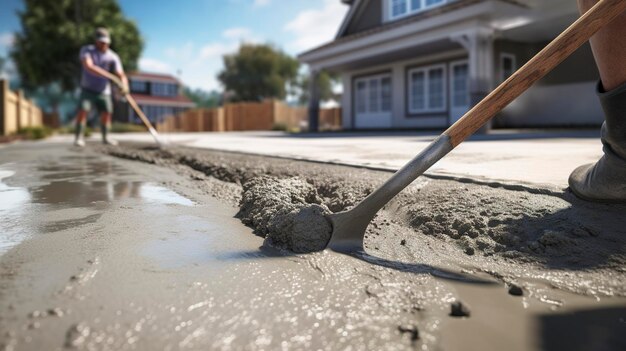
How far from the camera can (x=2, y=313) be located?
111cm

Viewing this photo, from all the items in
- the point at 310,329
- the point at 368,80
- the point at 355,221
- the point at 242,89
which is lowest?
the point at 310,329

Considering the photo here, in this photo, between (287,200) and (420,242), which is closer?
(420,242)

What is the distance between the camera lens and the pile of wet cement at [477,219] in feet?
5.20

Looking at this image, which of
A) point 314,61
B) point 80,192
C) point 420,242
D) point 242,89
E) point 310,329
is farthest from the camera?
point 242,89

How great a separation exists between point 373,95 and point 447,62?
320 centimetres

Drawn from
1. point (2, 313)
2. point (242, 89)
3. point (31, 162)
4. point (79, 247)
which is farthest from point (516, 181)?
point (242, 89)

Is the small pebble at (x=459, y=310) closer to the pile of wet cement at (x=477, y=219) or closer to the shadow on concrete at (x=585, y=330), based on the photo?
the shadow on concrete at (x=585, y=330)

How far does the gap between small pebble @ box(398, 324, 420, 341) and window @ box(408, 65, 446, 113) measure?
42.4ft

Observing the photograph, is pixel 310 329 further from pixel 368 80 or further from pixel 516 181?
pixel 368 80

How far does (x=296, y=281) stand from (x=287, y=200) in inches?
33.0

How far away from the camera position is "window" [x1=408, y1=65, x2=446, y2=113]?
44.0ft

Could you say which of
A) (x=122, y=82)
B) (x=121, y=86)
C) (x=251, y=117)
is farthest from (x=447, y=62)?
(x=251, y=117)

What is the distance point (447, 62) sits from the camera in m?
13.2

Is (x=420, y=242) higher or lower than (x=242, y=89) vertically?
lower
